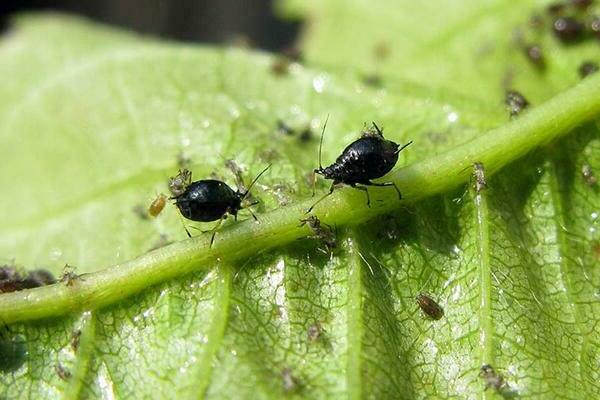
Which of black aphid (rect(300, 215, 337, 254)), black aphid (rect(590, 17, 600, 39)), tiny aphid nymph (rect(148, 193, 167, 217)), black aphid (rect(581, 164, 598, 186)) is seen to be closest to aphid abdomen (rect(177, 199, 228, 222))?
black aphid (rect(300, 215, 337, 254))

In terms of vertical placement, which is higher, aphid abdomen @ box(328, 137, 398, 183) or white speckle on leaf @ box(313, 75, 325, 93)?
white speckle on leaf @ box(313, 75, 325, 93)

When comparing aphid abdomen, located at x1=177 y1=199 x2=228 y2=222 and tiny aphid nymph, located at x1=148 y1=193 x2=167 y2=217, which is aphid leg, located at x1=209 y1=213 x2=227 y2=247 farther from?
tiny aphid nymph, located at x1=148 y1=193 x2=167 y2=217

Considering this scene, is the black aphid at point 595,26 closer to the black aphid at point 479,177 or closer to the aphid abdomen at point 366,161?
the black aphid at point 479,177

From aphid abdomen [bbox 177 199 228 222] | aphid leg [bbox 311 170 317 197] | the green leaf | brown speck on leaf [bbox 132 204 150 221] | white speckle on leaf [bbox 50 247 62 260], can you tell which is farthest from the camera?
white speckle on leaf [bbox 50 247 62 260]

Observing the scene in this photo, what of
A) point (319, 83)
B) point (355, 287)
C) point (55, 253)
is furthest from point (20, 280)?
point (319, 83)

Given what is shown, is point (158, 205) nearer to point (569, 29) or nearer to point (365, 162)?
point (365, 162)

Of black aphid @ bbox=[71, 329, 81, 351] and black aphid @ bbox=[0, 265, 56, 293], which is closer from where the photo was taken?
black aphid @ bbox=[71, 329, 81, 351]

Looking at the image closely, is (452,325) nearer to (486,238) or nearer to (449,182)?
(486,238)
